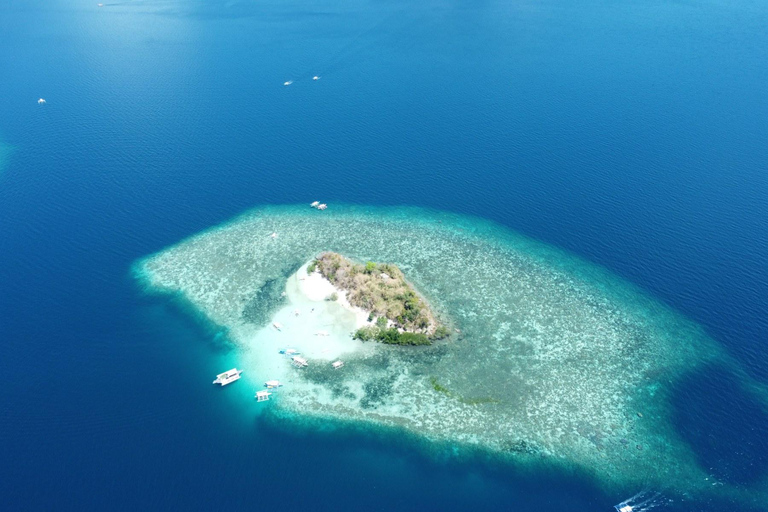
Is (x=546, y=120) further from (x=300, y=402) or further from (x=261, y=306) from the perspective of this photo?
(x=300, y=402)

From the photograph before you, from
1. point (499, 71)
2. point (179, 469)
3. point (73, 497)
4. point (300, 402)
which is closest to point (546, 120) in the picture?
point (499, 71)

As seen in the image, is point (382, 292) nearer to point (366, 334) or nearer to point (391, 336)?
point (366, 334)

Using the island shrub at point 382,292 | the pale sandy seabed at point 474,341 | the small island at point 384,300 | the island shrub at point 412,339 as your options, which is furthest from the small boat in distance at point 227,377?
the island shrub at point 412,339

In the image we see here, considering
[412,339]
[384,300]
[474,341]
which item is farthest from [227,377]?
[474,341]

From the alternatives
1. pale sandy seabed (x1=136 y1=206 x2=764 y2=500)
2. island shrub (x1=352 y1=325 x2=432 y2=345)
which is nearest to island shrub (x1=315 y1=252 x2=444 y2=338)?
island shrub (x1=352 y1=325 x2=432 y2=345)

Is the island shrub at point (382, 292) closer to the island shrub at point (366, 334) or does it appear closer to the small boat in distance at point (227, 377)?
the island shrub at point (366, 334)

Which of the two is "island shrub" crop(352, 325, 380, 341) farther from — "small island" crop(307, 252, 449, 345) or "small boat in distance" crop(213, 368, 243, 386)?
"small boat in distance" crop(213, 368, 243, 386)
